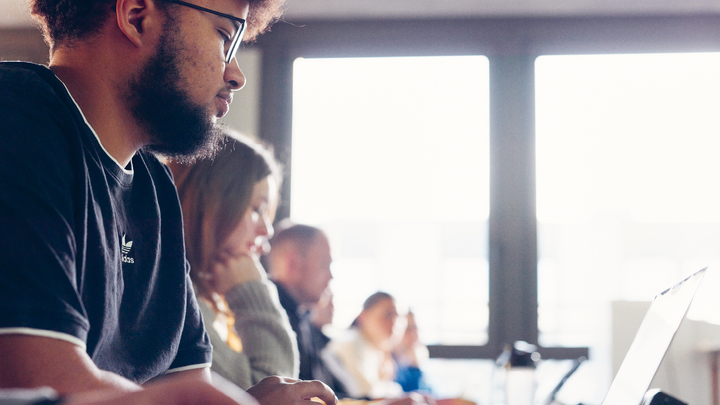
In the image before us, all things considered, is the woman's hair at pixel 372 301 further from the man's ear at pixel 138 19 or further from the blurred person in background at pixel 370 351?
the man's ear at pixel 138 19

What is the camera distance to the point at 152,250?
94cm

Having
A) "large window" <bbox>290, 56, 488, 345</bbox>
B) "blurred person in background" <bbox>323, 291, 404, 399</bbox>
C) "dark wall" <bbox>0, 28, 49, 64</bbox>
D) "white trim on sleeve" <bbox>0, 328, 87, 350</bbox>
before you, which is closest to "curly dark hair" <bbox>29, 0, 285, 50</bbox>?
"white trim on sleeve" <bbox>0, 328, 87, 350</bbox>

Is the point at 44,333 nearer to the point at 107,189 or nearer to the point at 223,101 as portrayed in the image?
the point at 107,189

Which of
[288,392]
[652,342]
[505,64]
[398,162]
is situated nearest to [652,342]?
[652,342]

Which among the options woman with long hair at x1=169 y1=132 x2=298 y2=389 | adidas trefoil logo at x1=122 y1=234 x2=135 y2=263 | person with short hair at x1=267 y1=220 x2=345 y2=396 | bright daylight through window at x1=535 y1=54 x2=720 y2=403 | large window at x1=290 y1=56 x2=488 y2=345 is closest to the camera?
adidas trefoil logo at x1=122 y1=234 x2=135 y2=263

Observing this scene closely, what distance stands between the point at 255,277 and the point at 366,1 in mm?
2174

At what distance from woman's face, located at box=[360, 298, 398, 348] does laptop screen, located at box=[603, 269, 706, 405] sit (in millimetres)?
1745

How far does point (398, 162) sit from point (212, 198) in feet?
6.97

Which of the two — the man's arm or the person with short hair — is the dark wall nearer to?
the person with short hair

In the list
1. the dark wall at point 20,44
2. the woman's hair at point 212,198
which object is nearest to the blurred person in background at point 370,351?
the woman's hair at point 212,198

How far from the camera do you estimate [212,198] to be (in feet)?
5.13

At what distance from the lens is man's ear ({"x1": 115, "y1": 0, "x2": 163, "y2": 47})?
2.87 feet

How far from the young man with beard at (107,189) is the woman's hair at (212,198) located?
0.48 meters

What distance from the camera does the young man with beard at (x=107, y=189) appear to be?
1.87 feet
